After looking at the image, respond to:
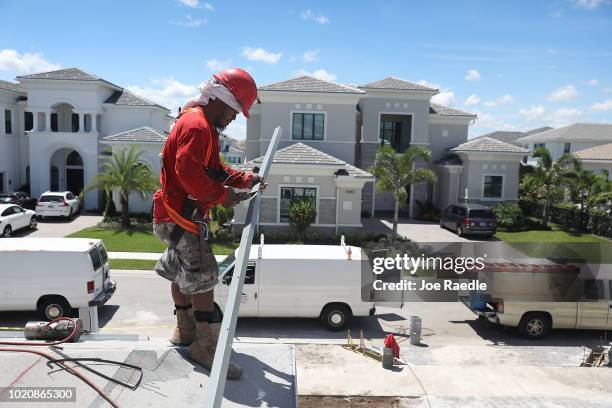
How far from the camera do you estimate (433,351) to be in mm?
11078

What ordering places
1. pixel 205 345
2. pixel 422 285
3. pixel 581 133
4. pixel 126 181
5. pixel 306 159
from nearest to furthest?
pixel 205 345 → pixel 422 285 → pixel 306 159 → pixel 126 181 → pixel 581 133

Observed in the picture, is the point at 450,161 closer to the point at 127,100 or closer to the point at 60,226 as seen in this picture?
the point at 127,100

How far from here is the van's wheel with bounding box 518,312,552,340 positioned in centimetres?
1212

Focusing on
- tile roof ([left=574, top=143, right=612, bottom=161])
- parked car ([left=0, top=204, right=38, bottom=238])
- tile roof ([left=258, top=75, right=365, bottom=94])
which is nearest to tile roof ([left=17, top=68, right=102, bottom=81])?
parked car ([left=0, top=204, right=38, bottom=238])

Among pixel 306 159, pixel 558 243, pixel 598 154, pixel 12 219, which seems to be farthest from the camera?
pixel 598 154

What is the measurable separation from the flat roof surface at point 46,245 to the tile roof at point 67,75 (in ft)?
Answer: 69.3

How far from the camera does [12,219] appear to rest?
72.5ft

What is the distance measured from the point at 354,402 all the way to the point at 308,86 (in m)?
21.1

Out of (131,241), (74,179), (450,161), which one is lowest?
(131,241)

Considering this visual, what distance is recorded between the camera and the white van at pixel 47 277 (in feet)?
37.2

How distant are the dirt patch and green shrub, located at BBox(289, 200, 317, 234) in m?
14.4

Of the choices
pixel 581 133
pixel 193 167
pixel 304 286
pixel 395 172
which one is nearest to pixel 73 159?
pixel 395 172

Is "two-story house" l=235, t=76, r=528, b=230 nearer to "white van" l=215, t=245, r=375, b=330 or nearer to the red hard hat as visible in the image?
"white van" l=215, t=245, r=375, b=330

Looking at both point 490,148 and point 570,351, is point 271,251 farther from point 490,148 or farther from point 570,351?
point 490,148
